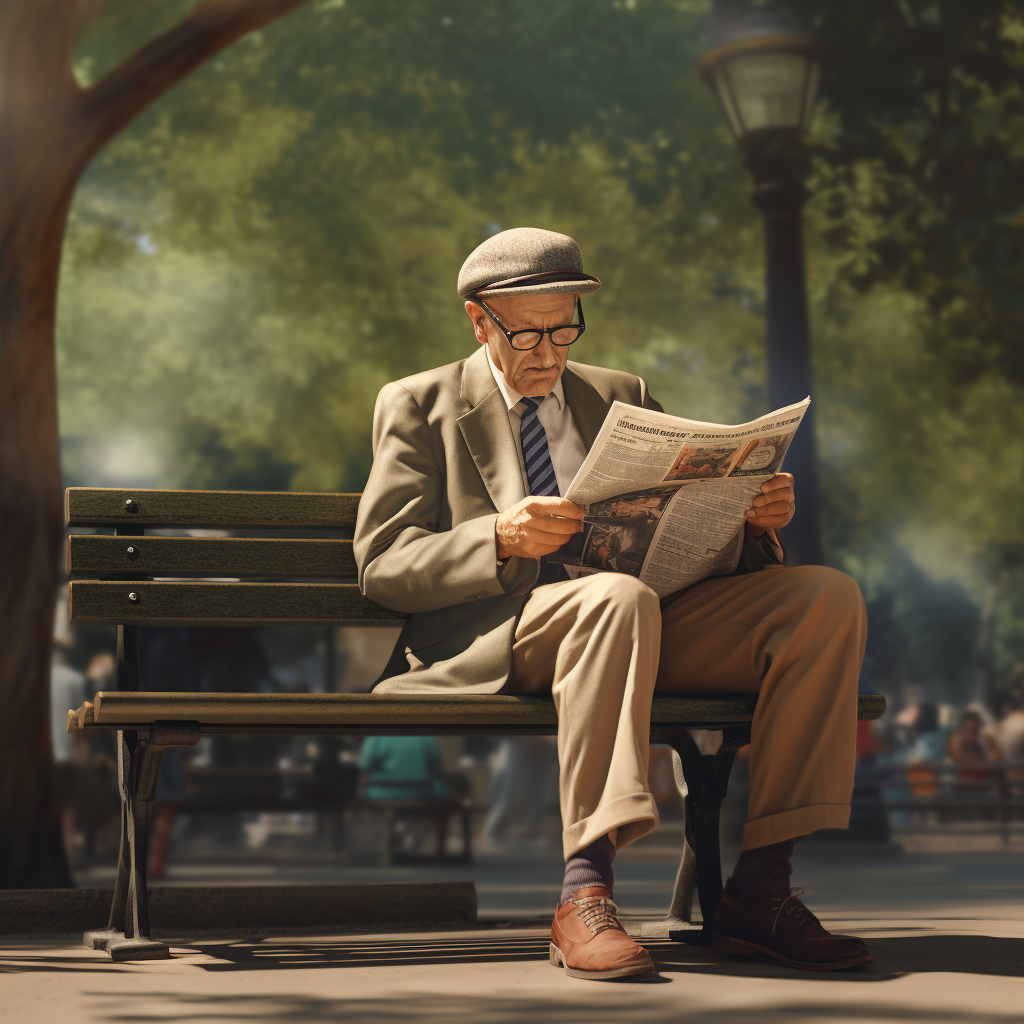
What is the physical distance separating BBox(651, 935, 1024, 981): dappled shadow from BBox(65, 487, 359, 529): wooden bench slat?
1468 mm

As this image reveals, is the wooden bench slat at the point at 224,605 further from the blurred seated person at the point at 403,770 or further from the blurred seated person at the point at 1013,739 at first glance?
the blurred seated person at the point at 1013,739

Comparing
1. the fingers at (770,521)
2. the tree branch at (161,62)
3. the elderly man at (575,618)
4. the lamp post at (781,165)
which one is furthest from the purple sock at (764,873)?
the lamp post at (781,165)

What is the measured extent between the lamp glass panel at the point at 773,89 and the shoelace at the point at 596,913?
6.67 meters

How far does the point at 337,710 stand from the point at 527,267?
3.90ft

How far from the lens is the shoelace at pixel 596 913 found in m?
2.91

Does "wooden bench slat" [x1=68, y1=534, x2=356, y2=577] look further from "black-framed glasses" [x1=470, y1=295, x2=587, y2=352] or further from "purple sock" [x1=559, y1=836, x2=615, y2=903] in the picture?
"purple sock" [x1=559, y1=836, x2=615, y2=903]

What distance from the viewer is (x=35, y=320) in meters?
5.68

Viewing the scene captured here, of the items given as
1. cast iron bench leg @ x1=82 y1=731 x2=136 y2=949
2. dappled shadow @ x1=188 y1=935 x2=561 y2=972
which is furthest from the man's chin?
dappled shadow @ x1=188 y1=935 x2=561 y2=972

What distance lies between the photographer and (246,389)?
45.3 ft

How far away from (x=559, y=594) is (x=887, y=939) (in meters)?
1.38

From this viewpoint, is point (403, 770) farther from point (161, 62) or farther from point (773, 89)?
point (161, 62)

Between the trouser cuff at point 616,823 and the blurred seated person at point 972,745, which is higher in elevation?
the trouser cuff at point 616,823

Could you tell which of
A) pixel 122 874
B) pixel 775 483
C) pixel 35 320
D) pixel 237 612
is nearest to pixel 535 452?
pixel 775 483

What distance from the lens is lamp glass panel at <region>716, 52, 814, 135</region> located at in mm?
8617
